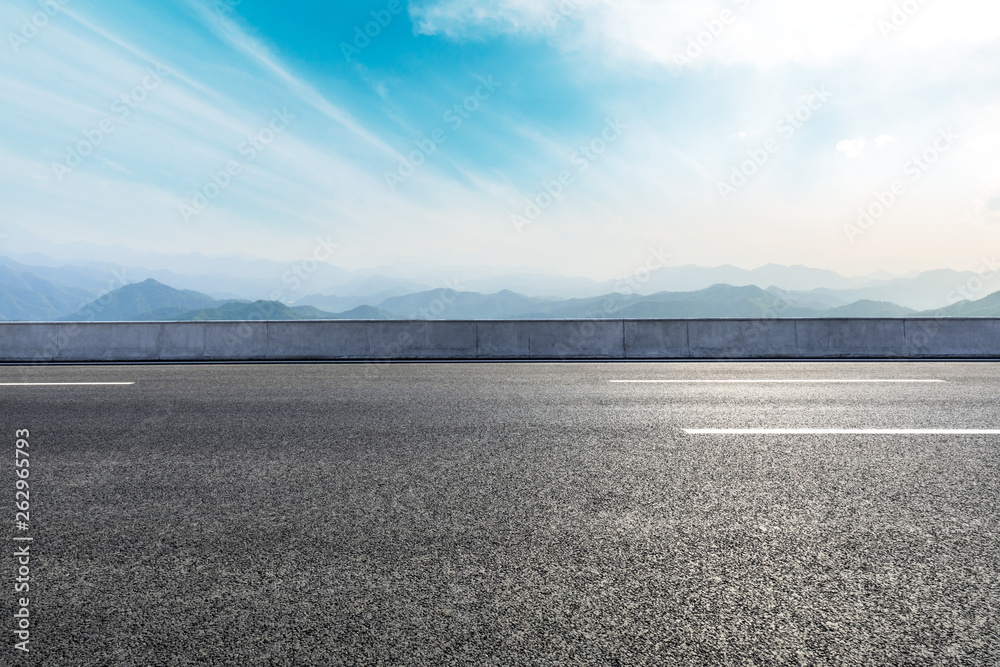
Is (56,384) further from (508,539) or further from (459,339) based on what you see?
(508,539)

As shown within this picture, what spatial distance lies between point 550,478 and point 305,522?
1.60 meters

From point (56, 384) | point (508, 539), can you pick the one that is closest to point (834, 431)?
point (508, 539)

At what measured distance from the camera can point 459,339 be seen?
1273 centimetres

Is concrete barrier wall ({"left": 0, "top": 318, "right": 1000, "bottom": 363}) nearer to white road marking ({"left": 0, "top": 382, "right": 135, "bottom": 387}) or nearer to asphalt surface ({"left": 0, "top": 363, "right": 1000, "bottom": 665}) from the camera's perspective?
white road marking ({"left": 0, "top": 382, "right": 135, "bottom": 387})

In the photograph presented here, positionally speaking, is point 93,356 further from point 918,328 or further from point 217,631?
point 918,328

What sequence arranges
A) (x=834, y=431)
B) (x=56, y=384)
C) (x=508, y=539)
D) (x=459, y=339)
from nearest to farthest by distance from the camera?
(x=508, y=539) < (x=834, y=431) < (x=56, y=384) < (x=459, y=339)

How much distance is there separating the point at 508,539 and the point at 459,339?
31.9 feet

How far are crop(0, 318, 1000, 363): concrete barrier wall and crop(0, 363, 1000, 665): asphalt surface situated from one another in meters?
6.23

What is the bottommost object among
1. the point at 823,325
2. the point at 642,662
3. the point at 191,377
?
the point at 642,662

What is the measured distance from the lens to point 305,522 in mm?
3381

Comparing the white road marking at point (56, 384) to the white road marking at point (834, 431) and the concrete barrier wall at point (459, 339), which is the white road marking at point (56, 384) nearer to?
the concrete barrier wall at point (459, 339)

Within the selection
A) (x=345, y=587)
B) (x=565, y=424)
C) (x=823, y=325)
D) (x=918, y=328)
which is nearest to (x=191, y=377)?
(x=565, y=424)

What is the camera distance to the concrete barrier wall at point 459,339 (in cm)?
1262

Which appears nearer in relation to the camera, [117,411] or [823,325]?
[117,411]
